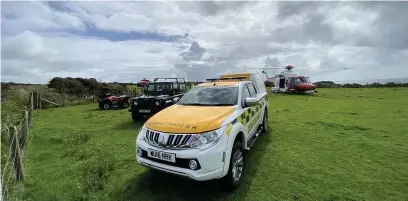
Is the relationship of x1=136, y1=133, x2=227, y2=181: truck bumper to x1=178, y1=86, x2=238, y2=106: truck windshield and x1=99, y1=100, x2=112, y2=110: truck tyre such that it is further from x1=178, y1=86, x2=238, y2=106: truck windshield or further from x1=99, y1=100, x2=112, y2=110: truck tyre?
x1=99, y1=100, x2=112, y2=110: truck tyre

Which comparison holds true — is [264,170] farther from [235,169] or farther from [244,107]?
[244,107]

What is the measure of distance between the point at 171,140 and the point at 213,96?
185 centimetres

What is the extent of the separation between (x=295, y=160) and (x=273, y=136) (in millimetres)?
2190

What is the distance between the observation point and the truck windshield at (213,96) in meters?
5.12

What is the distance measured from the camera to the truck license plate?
3.76 metres

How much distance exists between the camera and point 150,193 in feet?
13.8

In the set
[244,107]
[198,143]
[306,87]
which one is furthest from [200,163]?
[306,87]

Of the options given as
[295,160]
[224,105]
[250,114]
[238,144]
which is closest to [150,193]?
[238,144]

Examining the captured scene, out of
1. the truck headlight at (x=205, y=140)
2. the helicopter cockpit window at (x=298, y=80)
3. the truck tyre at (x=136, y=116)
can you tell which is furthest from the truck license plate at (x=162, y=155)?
the helicopter cockpit window at (x=298, y=80)

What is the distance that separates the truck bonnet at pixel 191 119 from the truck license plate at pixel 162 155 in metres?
0.33

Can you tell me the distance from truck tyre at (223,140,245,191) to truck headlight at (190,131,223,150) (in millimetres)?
455

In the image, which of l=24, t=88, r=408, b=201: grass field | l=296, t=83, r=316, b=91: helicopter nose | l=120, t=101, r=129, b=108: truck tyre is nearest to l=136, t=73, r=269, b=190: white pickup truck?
l=24, t=88, r=408, b=201: grass field

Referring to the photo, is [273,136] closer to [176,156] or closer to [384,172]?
[384,172]

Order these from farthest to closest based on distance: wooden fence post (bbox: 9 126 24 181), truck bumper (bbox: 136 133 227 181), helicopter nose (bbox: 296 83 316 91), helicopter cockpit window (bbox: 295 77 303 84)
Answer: helicopter cockpit window (bbox: 295 77 303 84)
helicopter nose (bbox: 296 83 316 91)
wooden fence post (bbox: 9 126 24 181)
truck bumper (bbox: 136 133 227 181)
